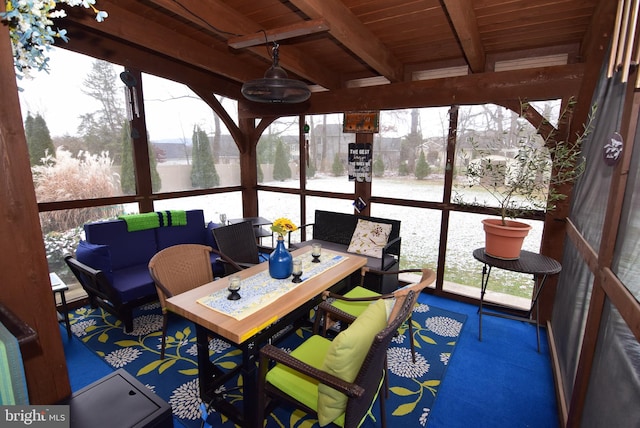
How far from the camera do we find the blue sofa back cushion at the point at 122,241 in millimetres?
3146

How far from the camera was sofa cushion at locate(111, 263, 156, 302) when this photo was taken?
9.34ft

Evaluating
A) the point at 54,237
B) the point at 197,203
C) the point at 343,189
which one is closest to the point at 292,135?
the point at 343,189

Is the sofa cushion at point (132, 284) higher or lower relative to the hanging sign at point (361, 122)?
lower

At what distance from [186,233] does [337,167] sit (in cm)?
217

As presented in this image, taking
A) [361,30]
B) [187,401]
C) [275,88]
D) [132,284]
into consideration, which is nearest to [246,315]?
[187,401]

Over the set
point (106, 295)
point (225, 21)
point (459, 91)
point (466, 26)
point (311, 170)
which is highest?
point (225, 21)

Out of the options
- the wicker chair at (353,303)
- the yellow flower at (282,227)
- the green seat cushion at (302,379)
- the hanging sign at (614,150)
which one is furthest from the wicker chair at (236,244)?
the hanging sign at (614,150)

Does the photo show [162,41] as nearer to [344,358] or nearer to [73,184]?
[73,184]

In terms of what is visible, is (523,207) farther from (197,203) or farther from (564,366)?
(197,203)

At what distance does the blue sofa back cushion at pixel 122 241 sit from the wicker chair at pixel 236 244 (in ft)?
3.45

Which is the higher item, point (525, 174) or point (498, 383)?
point (525, 174)

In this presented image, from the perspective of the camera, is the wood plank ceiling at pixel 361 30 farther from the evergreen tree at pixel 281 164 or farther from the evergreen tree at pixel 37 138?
the evergreen tree at pixel 281 164

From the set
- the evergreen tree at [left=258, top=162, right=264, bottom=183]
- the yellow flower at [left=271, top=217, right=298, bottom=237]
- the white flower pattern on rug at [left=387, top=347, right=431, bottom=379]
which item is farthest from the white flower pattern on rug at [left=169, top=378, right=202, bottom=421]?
the evergreen tree at [left=258, top=162, right=264, bottom=183]

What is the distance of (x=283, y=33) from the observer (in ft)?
7.90
